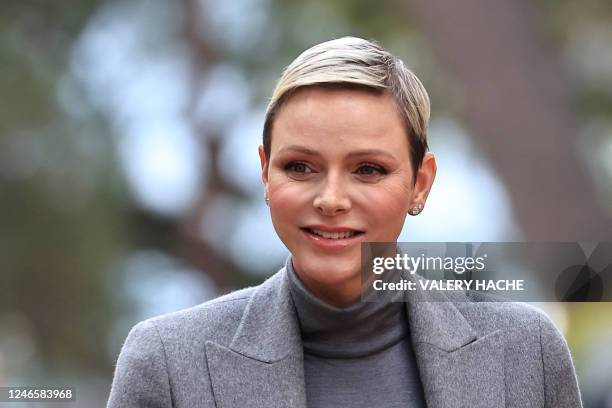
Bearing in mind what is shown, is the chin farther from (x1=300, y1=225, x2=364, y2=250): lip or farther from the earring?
the earring

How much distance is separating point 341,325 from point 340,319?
16mm

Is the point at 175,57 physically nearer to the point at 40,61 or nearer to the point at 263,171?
the point at 40,61

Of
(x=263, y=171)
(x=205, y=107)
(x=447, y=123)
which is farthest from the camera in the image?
(x=205, y=107)

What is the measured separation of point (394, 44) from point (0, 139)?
2452 mm

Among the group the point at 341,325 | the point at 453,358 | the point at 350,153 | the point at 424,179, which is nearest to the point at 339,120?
the point at 350,153

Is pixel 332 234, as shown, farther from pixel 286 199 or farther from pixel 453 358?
pixel 453 358

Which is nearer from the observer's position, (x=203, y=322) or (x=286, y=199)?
(x=286, y=199)

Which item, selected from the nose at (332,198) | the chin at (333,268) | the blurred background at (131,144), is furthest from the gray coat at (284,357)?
the blurred background at (131,144)

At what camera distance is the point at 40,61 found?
6375 millimetres

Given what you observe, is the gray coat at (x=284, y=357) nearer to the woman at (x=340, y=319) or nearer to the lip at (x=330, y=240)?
the woman at (x=340, y=319)

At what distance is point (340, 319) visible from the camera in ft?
6.03

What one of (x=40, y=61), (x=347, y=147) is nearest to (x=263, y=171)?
(x=347, y=147)

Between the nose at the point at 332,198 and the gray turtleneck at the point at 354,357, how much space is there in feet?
0.62

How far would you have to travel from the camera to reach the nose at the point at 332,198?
1.72 m
